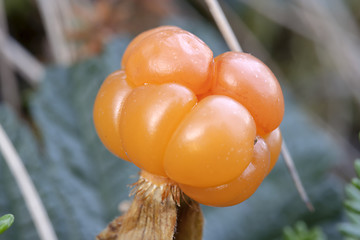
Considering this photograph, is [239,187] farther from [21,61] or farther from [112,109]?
[21,61]

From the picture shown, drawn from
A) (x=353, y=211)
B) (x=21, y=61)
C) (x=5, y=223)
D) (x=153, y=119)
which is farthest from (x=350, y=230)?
(x=21, y=61)

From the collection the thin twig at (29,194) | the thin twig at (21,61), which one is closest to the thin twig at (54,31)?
the thin twig at (21,61)

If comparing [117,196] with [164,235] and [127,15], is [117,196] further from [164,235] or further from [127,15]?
[127,15]

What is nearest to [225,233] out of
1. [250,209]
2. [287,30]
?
[250,209]

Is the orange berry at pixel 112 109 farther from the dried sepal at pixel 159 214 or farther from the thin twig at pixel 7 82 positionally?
the thin twig at pixel 7 82

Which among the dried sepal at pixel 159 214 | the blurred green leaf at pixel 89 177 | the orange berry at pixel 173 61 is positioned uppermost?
the orange berry at pixel 173 61

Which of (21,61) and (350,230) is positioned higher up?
(21,61)

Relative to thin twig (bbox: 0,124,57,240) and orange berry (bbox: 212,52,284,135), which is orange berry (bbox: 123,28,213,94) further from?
thin twig (bbox: 0,124,57,240)

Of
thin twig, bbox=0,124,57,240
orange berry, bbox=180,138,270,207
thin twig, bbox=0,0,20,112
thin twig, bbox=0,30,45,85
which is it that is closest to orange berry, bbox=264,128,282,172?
orange berry, bbox=180,138,270,207
